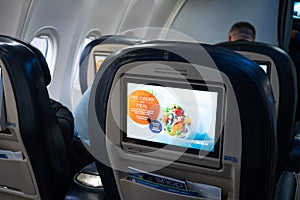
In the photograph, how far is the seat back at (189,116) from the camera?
1.16 m

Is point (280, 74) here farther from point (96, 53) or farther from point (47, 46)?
point (47, 46)

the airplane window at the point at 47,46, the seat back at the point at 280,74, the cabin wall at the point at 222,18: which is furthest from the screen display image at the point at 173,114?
the cabin wall at the point at 222,18

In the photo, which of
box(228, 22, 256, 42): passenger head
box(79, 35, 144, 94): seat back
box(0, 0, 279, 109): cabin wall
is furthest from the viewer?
box(0, 0, 279, 109): cabin wall

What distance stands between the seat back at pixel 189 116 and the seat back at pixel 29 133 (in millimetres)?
314

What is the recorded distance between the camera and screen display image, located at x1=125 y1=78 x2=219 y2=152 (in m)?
1.21

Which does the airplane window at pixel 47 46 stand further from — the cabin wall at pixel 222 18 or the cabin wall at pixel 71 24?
the cabin wall at pixel 222 18

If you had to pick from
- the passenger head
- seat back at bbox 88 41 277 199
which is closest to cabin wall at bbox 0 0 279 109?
the passenger head

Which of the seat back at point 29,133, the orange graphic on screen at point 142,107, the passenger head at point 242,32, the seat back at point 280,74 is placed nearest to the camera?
the orange graphic on screen at point 142,107

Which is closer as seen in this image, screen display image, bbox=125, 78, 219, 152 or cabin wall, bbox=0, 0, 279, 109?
screen display image, bbox=125, 78, 219, 152

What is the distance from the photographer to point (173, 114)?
124 centimetres

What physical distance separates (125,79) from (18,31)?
2.58 metres

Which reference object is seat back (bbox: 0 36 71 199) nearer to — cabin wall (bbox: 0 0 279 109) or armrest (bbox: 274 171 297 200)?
armrest (bbox: 274 171 297 200)

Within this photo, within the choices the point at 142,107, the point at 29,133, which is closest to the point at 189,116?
the point at 142,107

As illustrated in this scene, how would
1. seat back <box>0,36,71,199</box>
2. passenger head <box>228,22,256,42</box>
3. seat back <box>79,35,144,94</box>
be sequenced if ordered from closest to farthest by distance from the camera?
seat back <box>0,36,71,199</box>
seat back <box>79,35,144,94</box>
passenger head <box>228,22,256,42</box>
